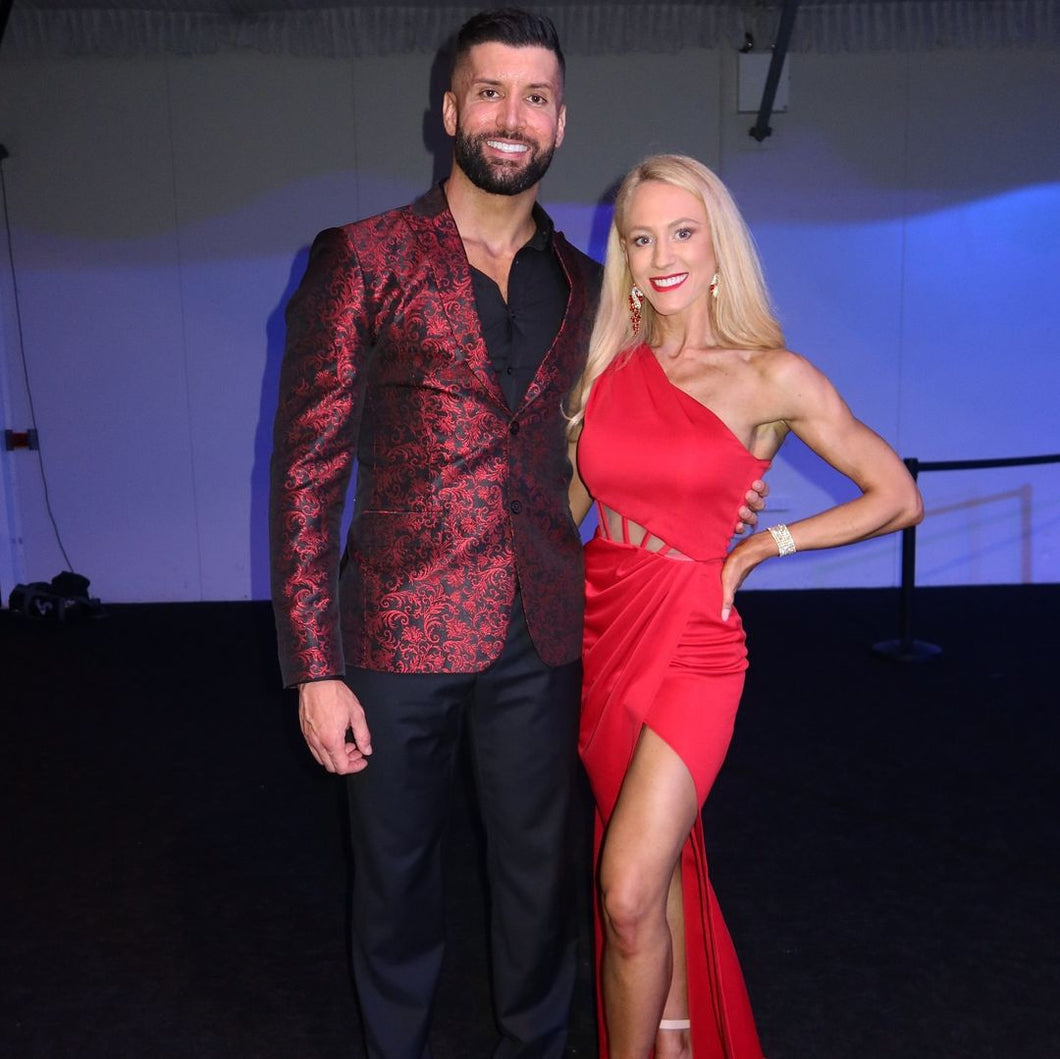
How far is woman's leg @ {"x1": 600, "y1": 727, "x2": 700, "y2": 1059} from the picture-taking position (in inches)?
69.4

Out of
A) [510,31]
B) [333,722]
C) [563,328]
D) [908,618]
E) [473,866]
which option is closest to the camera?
[333,722]

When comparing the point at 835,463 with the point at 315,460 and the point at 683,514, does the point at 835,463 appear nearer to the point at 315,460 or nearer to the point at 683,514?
the point at 683,514

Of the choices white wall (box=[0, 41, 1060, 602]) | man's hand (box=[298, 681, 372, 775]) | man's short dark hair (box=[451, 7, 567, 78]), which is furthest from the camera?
white wall (box=[0, 41, 1060, 602])

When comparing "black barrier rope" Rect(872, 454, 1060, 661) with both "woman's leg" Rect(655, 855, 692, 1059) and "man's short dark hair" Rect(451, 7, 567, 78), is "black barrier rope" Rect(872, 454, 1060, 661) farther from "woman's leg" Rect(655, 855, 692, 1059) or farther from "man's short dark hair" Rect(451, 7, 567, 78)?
"man's short dark hair" Rect(451, 7, 567, 78)

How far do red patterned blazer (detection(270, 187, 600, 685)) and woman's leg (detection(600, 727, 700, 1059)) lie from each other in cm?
30

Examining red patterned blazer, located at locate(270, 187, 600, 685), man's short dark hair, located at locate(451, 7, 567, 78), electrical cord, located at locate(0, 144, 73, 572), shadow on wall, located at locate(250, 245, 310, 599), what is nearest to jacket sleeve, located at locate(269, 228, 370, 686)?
red patterned blazer, located at locate(270, 187, 600, 685)

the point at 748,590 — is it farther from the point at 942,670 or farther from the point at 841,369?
the point at 942,670

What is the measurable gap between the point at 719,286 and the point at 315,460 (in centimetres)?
86

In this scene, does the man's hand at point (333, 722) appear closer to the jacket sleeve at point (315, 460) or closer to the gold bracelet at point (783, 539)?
the jacket sleeve at point (315, 460)

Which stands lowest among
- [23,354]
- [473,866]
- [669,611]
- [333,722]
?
[473,866]

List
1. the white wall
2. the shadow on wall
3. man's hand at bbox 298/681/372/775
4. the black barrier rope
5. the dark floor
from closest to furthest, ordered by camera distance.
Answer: man's hand at bbox 298/681/372/775 → the dark floor → the black barrier rope → the white wall → the shadow on wall

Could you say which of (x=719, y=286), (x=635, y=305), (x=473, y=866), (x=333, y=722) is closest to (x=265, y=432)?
(x=473, y=866)

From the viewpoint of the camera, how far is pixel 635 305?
2137mm

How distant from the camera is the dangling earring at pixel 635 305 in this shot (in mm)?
2127
